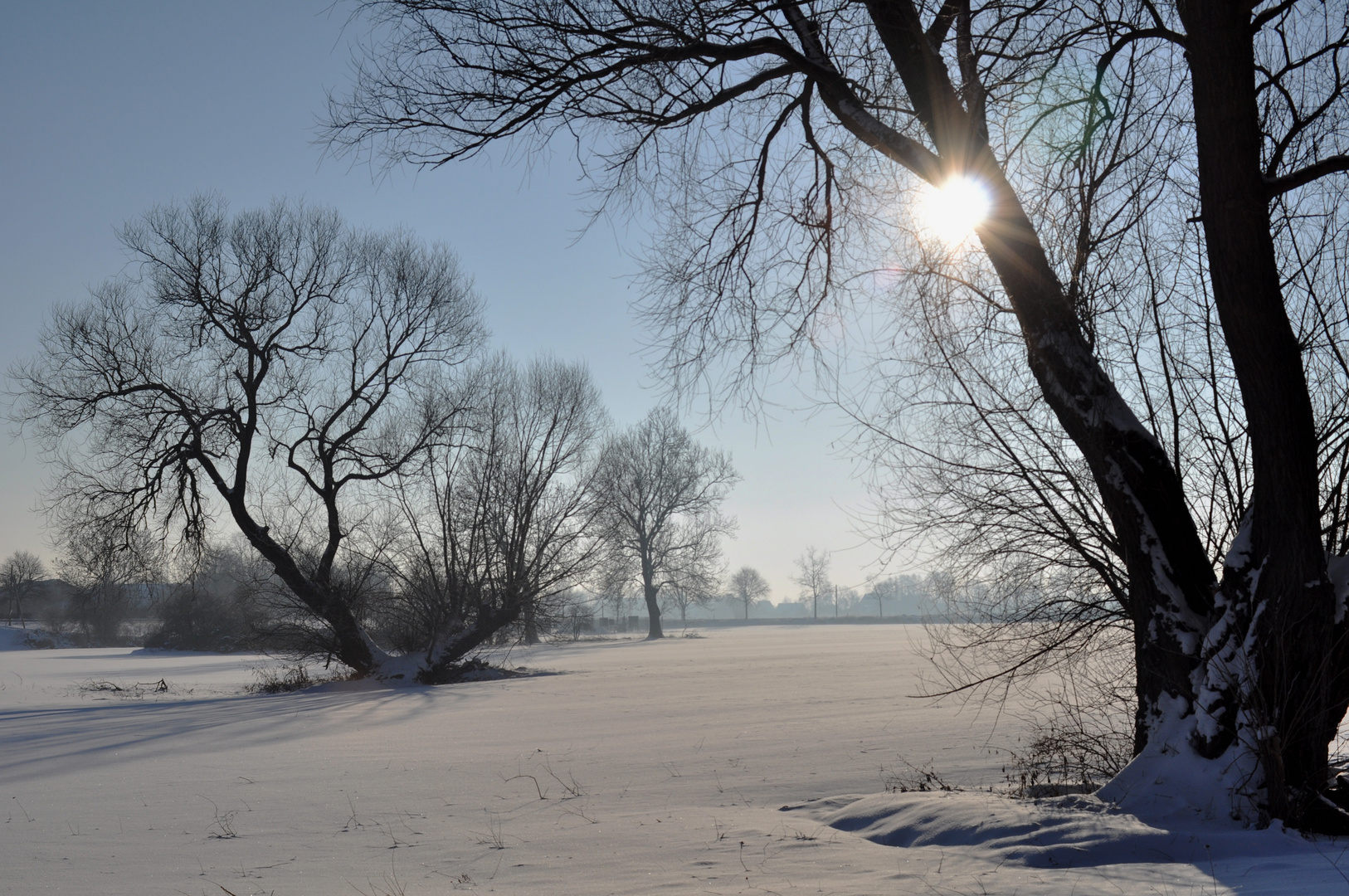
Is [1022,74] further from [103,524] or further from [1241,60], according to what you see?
[103,524]

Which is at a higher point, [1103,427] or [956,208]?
[956,208]

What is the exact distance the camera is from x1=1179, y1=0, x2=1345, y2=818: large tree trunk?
14.4 ft

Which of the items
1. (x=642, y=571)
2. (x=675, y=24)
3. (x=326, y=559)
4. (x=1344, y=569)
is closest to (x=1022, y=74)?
(x=675, y=24)

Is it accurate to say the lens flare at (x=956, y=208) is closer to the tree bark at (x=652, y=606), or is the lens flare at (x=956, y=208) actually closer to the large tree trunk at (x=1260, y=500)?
the large tree trunk at (x=1260, y=500)

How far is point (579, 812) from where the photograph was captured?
574 centimetres

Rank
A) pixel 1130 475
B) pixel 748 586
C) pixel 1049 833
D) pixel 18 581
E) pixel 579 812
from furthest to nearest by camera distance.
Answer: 1. pixel 748 586
2. pixel 18 581
3. pixel 579 812
4. pixel 1130 475
5. pixel 1049 833

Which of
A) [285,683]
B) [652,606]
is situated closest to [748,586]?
[652,606]

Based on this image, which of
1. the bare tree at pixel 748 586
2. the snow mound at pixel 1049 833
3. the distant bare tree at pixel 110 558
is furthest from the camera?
the bare tree at pixel 748 586

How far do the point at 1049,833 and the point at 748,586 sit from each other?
105 m

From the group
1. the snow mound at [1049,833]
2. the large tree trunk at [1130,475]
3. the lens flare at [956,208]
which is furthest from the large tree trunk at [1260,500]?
the lens flare at [956,208]

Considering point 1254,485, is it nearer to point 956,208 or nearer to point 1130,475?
point 1130,475

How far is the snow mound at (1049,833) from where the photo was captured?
13.4ft

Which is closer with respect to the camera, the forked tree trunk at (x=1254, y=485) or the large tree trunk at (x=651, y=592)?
the forked tree trunk at (x=1254, y=485)

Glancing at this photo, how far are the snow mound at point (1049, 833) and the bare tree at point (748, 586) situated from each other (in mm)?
101272
